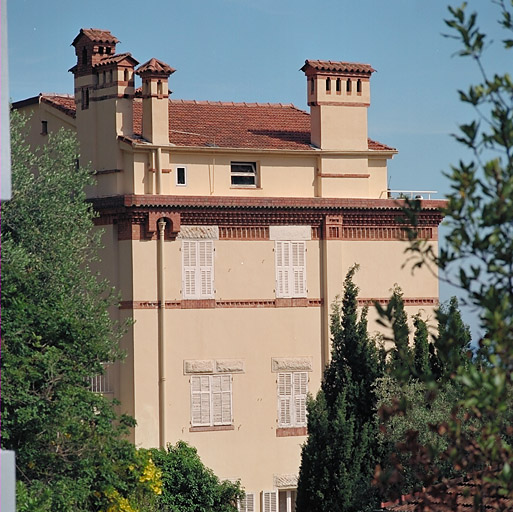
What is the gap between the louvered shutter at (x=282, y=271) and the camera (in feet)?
111

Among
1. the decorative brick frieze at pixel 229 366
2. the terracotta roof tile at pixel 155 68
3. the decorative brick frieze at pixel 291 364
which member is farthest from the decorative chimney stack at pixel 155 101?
the decorative brick frieze at pixel 291 364

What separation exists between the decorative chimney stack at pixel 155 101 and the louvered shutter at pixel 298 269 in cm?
413

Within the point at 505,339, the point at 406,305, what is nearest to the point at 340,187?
the point at 406,305

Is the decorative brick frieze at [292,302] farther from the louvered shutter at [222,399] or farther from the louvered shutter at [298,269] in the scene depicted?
the louvered shutter at [222,399]

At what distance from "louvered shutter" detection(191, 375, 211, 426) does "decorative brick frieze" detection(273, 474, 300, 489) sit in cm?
219

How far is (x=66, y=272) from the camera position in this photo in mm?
28359

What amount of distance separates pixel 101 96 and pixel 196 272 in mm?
4836

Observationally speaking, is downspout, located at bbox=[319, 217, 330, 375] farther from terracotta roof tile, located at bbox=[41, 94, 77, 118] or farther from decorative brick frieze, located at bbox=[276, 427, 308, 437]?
terracotta roof tile, located at bbox=[41, 94, 77, 118]

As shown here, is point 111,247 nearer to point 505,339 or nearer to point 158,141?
point 158,141

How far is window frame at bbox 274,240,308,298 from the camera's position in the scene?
34.0 meters

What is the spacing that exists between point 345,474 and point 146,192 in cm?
834

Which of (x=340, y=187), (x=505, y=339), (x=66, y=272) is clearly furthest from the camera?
(x=340, y=187)

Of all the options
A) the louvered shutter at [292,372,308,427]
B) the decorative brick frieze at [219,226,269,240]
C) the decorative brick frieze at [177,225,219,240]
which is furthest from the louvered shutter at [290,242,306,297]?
the decorative brick frieze at [177,225,219,240]

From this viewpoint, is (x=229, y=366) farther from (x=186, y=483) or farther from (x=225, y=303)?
(x=186, y=483)
